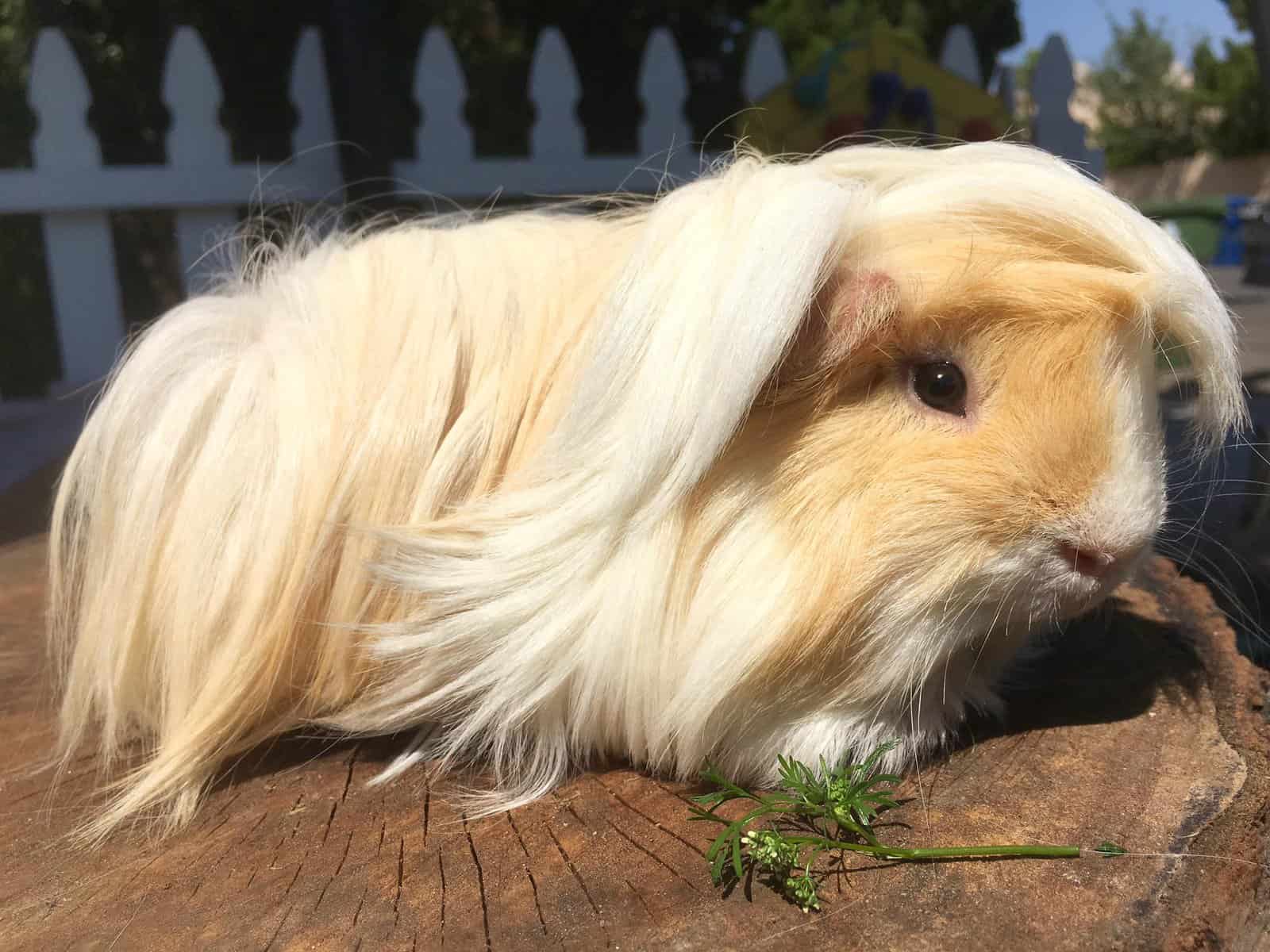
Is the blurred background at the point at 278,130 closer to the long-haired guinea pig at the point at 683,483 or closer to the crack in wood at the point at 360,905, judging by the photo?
the long-haired guinea pig at the point at 683,483

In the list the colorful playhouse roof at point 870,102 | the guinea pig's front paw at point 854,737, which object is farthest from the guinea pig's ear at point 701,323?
the colorful playhouse roof at point 870,102

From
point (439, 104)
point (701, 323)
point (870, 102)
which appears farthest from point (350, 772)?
point (870, 102)

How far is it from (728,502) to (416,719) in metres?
0.40

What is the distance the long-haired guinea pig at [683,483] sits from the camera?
834 mm

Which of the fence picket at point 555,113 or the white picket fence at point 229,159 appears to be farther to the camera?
the fence picket at point 555,113

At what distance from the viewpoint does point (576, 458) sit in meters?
0.88

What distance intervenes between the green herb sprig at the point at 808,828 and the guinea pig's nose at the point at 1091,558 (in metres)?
0.24

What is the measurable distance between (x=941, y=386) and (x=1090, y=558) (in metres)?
0.21

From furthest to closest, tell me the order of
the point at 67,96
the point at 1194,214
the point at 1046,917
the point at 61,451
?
1. the point at 1194,214
2. the point at 67,96
3. the point at 61,451
4. the point at 1046,917

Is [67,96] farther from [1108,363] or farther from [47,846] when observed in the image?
A: [1108,363]

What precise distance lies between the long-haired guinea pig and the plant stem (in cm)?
13

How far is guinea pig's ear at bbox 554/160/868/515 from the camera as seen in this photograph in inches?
31.1

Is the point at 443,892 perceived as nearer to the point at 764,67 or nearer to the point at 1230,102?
the point at 764,67

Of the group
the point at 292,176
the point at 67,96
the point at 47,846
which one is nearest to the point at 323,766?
the point at 47,846
